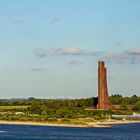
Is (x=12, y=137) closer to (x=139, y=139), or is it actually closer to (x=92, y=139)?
(x=92, y=139)

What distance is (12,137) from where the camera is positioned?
168125mm

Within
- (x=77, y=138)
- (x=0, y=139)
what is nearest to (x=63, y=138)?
(x=77, y=138)

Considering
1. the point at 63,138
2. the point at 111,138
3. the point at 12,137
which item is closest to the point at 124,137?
the point at 111,138

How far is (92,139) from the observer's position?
16488 centimetres

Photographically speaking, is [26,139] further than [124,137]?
No

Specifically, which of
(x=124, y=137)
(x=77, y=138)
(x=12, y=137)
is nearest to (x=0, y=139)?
(x=12, y=137)

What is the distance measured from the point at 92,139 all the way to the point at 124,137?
1326 centimetres

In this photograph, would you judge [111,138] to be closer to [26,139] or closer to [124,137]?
[124,137]

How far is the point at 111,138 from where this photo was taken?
16950 centimetres

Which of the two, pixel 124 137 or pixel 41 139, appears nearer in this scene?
pixel 41 139

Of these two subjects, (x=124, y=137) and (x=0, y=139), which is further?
(x=124, y=137)

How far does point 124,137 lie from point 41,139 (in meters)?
25.0

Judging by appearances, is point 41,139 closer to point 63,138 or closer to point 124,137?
point 63,138

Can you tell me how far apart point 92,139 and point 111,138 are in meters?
6.73
